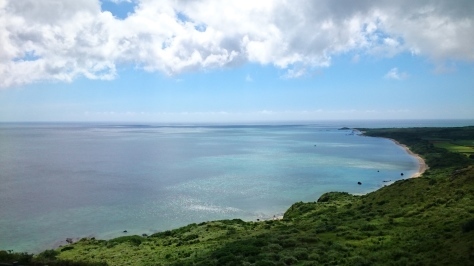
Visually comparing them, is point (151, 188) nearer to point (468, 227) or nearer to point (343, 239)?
point (343, 239)

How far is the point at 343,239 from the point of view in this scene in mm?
25062

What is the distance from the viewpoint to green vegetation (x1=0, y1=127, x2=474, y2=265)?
65.1 ft

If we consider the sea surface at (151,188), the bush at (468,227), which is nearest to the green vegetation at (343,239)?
the bush at (468,227)

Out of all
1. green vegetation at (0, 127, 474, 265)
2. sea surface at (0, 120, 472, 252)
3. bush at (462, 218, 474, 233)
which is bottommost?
sea surface at (0, 120, 472, 252)

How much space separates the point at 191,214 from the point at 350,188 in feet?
118

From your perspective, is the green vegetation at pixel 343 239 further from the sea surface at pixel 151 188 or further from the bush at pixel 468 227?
the sea surface at pixel 151 188

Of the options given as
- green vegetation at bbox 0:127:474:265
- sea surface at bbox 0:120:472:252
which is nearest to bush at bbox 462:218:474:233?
green vegetation at bbox 0:127:474:265

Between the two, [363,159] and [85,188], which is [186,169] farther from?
[363,159]

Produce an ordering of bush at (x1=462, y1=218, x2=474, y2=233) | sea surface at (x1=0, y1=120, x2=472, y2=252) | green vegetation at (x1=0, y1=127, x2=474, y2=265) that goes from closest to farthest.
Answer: green vegetation at (x1=0, y1=127, x2=474, y2=265)
bush at (x1=462, y1=218, x2=474, y2=233)
sea surface at (x1=0, y1=120, x2=472, y2=252)

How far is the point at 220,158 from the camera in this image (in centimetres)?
11875

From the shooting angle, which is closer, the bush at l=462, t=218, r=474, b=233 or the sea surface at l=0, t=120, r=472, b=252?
the bush at l=462, t=218, r=474, b=233

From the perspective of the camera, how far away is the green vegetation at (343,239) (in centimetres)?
1984

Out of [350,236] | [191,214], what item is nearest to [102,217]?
[191,214]

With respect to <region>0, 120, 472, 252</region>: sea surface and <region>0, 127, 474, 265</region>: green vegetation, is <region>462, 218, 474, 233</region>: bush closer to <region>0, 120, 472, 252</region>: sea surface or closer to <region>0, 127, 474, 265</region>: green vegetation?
<region>0, 127, 474, 265</region>: green vegetation
